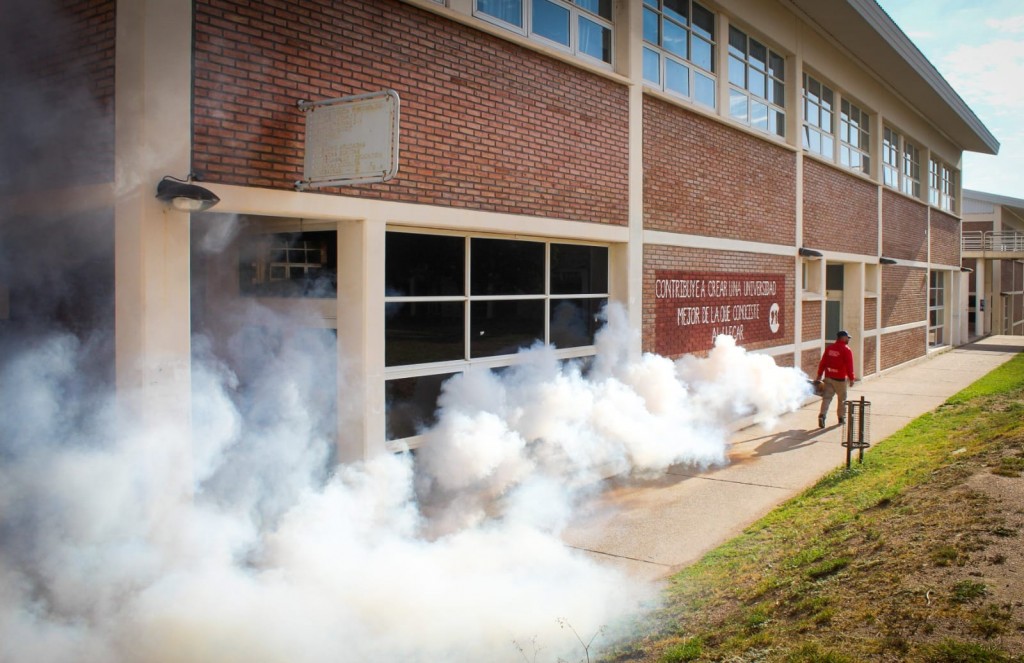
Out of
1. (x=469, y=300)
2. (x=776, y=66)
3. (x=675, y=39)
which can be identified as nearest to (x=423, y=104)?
(x=469, y=300)

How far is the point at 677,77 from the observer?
1164cm

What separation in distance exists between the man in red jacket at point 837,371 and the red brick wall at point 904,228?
9.33 metres

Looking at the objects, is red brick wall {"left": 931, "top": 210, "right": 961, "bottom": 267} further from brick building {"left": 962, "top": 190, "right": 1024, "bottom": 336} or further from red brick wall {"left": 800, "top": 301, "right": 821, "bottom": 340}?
red brick wall {"left": 800, "top": 301, "right": 821, "bottom": 340}

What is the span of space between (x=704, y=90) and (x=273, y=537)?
9.30 m

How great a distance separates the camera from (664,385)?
10062mm

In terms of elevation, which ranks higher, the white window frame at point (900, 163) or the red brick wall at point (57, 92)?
the white window frame at point (900, 163)

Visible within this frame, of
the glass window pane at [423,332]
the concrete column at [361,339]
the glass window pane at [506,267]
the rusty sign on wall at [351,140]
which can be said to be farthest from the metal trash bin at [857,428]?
the rusty sign on wall at [351,140]

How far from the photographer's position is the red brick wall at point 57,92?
5.75 m

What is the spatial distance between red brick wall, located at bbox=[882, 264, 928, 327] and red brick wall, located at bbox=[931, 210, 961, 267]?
2006 millimetres

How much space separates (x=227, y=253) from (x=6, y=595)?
3420 mm

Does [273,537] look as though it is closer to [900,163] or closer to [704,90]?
[704,90]

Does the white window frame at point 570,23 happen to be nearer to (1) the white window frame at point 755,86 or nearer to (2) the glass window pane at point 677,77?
(2) the glass window pane at point 677,77

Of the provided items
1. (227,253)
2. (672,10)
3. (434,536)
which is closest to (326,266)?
(227,253)

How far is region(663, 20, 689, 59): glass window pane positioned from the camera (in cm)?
1140
